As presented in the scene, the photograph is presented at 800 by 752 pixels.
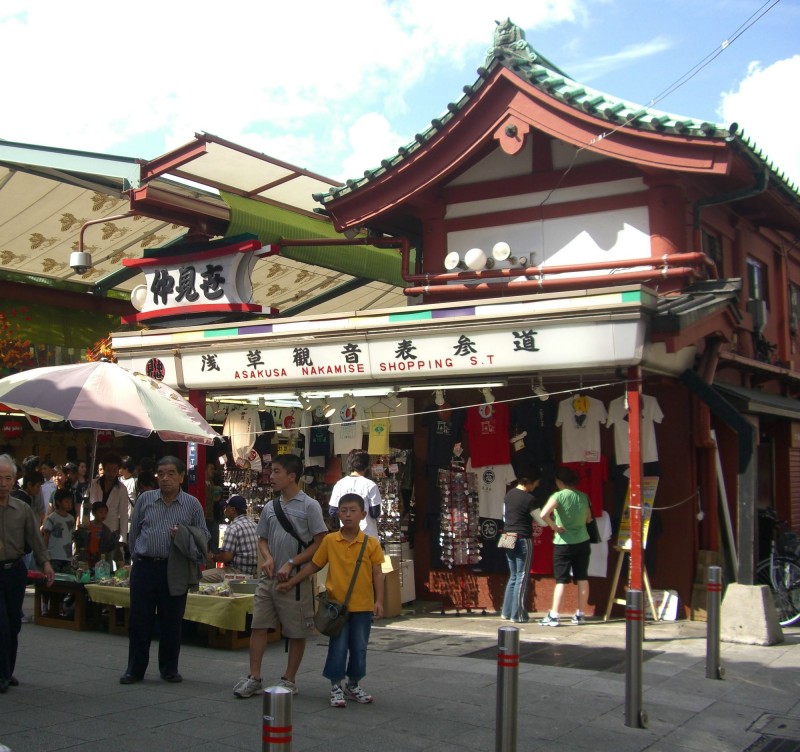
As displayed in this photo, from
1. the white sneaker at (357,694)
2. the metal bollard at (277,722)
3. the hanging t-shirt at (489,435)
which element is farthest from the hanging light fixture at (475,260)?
the metal bollard at (277,722)

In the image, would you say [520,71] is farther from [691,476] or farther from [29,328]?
[29,328]

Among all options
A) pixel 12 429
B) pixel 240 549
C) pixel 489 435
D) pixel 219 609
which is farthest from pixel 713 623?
pixel 12 429

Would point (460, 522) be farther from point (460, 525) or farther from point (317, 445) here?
point (317, 445)

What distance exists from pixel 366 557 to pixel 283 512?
764 millimetres

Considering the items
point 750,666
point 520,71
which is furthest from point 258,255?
point 750,666

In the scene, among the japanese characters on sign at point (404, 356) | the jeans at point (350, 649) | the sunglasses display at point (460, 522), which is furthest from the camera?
the sunglasses display at point (460, 522)

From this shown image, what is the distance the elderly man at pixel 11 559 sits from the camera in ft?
24.5

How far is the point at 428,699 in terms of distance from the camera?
25.1 feet

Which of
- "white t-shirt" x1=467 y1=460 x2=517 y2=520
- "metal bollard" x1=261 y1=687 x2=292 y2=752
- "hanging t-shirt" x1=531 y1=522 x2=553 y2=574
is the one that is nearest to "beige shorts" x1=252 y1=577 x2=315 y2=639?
"metal bollard" x1=261 y1=687 x2=292 y2=752

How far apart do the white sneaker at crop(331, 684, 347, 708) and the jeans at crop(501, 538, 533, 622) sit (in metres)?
4.45

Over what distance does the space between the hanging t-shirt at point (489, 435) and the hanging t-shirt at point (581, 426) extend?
0.78 meters

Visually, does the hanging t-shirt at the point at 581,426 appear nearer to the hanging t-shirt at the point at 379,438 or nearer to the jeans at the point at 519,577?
the jeans at the point at 519,577

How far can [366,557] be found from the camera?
7.21 m

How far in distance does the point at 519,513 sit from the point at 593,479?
118 centimetres
